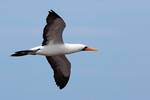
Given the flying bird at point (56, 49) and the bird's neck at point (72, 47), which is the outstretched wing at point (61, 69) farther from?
the bird's neck at point (72, 47)

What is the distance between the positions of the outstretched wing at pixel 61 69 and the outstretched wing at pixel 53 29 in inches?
74.9

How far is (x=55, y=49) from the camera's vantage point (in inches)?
1612

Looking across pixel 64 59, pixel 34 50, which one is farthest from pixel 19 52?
pixel 64 59

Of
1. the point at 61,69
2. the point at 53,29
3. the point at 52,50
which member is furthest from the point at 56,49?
the point at 61,69

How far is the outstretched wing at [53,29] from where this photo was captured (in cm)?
3900

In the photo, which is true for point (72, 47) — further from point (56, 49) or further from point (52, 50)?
point (52, 50)

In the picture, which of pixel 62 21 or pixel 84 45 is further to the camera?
pixel 84 45

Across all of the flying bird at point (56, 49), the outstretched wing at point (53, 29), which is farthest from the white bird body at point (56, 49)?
the outstretched wing at point (53, 29)

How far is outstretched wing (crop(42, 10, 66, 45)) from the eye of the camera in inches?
1535

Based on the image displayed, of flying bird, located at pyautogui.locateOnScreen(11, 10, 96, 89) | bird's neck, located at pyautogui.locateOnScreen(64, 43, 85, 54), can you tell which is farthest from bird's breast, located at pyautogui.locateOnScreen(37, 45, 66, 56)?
bird's neck, located at pyautogui.locateOnScreen(64, 43, 85, 54)

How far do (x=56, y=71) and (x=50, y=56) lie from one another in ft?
3.33

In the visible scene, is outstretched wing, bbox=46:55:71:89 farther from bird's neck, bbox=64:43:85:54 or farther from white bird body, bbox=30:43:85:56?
white bird body, bbox=30:43:85:56

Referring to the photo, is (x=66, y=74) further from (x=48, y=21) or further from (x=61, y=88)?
(x=48, y=21)

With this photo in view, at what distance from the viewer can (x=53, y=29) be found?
40.2 metres
